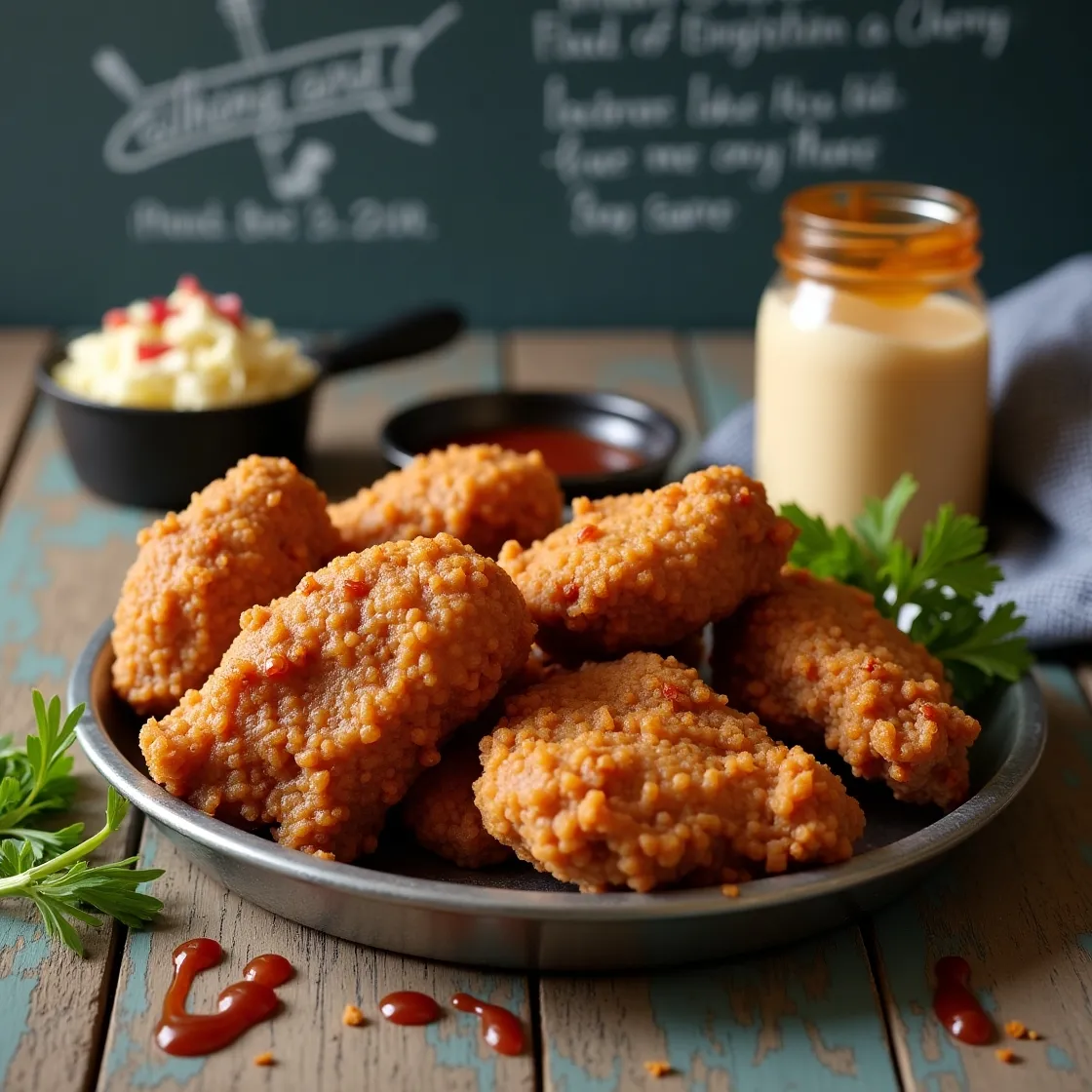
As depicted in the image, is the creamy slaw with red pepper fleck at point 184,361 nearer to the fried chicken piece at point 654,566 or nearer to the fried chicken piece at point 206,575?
the fried chicken piece at point 206,575

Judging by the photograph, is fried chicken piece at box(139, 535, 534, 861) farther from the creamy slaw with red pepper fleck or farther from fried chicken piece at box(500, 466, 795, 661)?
the creamy slaw with red pepper fleck

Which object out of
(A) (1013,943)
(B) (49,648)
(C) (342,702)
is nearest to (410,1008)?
(C) (342,702)

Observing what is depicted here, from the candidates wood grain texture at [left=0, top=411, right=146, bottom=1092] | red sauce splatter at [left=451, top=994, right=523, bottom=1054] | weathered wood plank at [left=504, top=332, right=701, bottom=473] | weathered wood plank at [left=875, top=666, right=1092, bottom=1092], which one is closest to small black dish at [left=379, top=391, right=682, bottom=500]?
weathered wood plank at [left=504, top=332, right=701, bottom=473]

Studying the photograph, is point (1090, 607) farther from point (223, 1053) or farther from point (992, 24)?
point (992, 24)

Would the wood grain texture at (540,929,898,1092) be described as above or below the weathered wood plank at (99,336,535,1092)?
below

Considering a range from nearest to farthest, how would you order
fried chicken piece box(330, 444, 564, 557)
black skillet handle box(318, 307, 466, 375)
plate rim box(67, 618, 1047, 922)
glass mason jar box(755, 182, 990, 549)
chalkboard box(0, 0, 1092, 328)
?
plate rim box(67, 618, 1047, 922)
fried chicken piece box(330, 444, 564, 557)
glass mason jar box(755, 182, 990, 549)
black skillet handle box(318, 307, 466, 375)
chalkboard box(0, 0, 1092, 328)

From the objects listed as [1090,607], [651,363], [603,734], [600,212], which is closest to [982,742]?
[1090,607]

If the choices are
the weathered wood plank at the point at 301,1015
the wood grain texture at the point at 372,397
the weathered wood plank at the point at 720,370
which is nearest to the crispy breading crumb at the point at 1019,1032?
the weathered wood plank at the point at 301,1015
